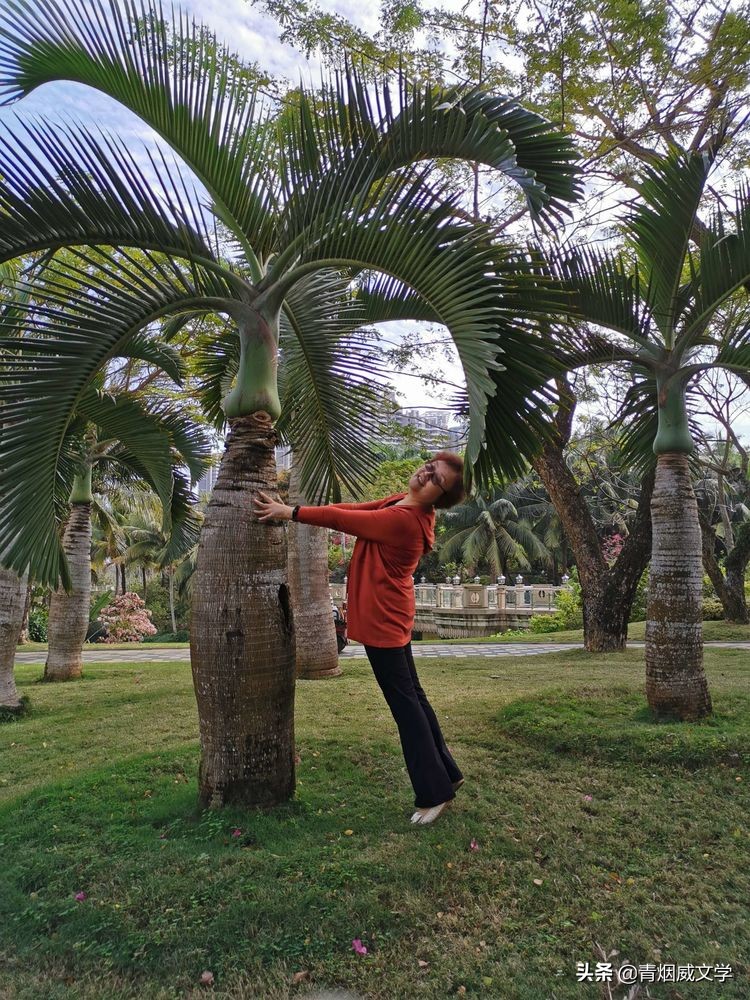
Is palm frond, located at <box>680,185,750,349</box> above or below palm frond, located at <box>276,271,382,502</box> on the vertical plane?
above

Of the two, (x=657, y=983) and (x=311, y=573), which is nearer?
(x=657, y=983)

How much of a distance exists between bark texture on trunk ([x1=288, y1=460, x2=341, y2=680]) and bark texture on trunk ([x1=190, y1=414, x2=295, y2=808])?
429 cm

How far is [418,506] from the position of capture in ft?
10.7

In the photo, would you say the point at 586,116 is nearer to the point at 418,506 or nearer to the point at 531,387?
the point at 531,387

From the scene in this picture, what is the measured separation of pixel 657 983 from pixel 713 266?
4.06m

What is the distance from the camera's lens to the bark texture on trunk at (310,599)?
7797mm

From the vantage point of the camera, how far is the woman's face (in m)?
3.23

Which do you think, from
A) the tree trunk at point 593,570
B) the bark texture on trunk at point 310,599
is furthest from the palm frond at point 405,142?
the tree trunk at point 593,570

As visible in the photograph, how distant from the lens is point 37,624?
2159 cm

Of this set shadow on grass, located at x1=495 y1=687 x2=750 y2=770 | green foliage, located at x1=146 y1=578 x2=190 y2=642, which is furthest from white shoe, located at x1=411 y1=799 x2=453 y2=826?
green foliage, located at x1=146 y1=578 x2=190 y2=642

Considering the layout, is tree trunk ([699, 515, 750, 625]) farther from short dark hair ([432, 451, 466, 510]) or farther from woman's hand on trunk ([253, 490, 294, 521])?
woman's hand on trunk ([253, 490, 294, 521])

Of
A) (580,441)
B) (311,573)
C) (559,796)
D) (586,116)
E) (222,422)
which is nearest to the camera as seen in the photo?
(559,796)

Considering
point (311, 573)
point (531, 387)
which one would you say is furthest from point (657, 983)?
point (311, 573)

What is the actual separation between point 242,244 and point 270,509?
1480mm
